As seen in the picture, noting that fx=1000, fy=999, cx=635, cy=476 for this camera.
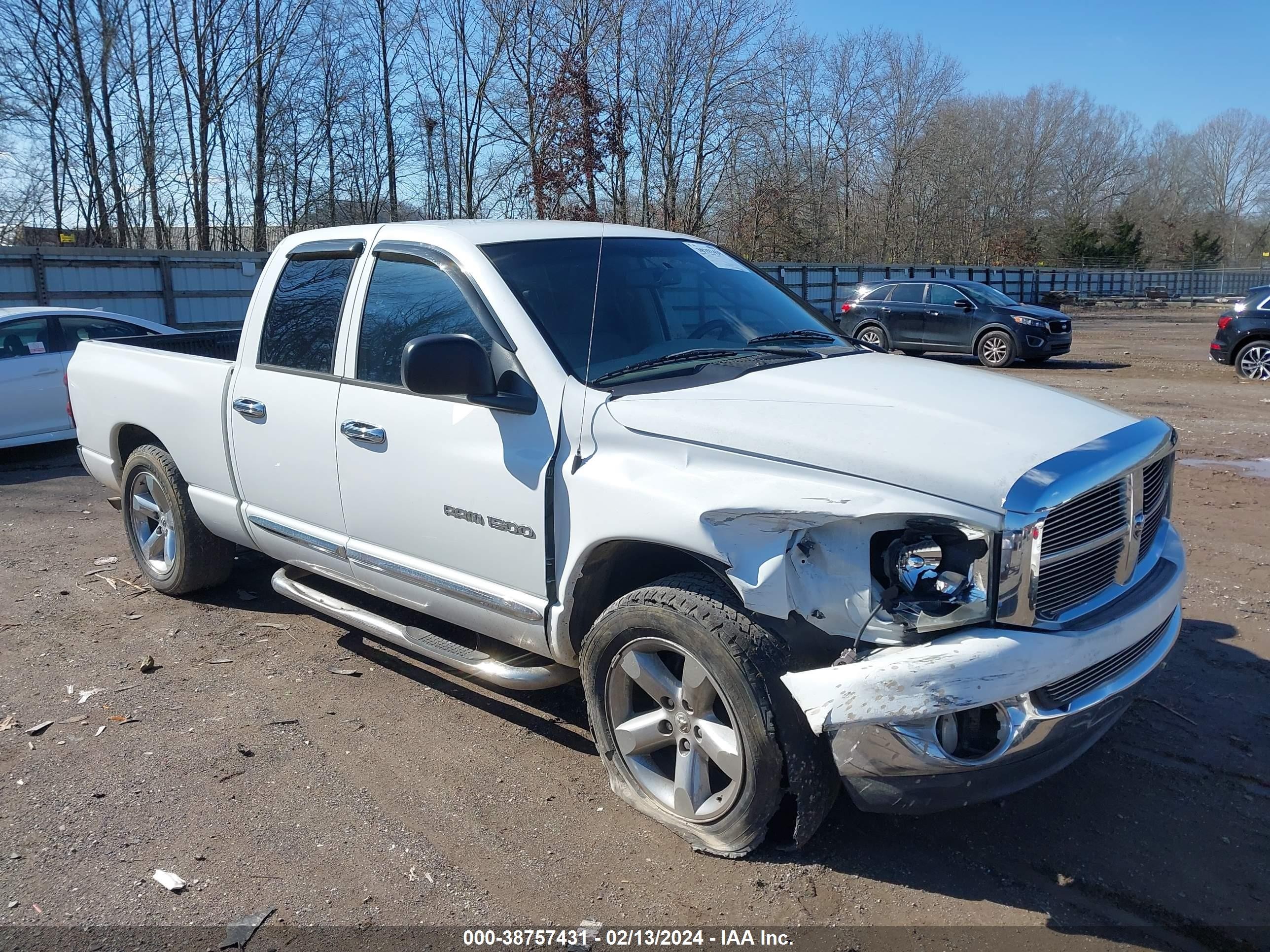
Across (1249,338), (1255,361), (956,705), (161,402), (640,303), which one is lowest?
(1255,361)

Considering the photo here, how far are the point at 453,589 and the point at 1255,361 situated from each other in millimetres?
16240

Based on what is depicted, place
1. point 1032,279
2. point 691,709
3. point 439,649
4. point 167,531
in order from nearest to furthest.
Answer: point 691,709 → point 439,649 → point 167,531 → point 1032,279

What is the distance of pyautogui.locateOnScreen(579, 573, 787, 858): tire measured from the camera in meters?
2.90

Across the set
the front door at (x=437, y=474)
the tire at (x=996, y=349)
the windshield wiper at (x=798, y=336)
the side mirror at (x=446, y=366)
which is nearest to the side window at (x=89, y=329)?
the front door at (x=437, y=474)

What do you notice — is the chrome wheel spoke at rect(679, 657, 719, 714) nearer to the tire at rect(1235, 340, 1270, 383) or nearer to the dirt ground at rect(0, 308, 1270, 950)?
the dirt ground at rect(0, 308, 1270, 950)

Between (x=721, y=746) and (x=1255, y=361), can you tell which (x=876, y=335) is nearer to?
(x=1255, y=361)

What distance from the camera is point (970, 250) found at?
60750mm

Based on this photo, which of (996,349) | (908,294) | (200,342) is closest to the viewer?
(200,342)

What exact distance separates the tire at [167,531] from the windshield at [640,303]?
2611 millimetres

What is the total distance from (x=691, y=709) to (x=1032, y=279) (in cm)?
4632

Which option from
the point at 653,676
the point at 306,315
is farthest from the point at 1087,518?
the point at 306,315

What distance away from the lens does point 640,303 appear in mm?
3934

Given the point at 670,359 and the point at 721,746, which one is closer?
the point at 721,746

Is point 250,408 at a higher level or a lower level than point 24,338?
lower
